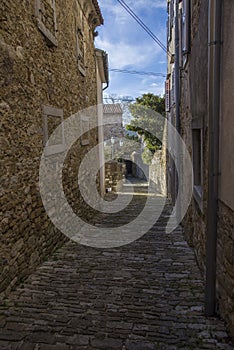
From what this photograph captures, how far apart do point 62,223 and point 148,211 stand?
3.92 metres

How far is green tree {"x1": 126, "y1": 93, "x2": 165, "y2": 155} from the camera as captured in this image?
17.1m

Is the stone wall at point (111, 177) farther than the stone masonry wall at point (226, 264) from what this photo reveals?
Yes

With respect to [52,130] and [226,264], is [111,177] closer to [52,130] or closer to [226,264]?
[52,130]

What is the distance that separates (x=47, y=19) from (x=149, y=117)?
1357 centimetres

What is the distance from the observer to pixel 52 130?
179 inches

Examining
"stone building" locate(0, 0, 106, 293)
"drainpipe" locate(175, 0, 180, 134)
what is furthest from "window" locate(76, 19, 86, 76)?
"drainpipe" locate(175, 0, 180, 134)

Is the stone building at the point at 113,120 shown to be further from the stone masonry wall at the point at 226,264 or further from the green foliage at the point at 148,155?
the stone masonry wall at the point at 226,264

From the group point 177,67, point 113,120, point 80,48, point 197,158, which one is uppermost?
point 113,120

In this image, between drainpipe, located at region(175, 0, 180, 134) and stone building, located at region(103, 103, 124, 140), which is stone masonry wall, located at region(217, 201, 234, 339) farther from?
stone building, located at region(103, 103, 124, 140)

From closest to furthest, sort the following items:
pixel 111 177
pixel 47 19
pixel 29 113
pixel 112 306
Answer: pixel 112 306, pixel 29 113, pixel 47 19, pixel 111 177

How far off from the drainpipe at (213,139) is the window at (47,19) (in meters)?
2.60

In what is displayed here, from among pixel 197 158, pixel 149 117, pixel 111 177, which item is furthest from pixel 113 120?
pixel 197 158

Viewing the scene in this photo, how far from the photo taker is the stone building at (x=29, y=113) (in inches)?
120

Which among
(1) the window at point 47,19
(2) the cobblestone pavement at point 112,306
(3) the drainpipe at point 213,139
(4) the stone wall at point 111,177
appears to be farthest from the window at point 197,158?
(4) the stone wall at point 111,177
